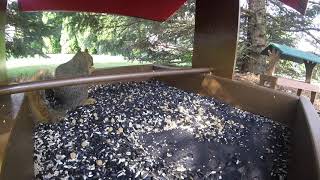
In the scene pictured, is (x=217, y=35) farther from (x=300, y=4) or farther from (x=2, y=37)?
(x=2, y=37)

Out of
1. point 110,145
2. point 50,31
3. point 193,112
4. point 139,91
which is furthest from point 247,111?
point 50,31

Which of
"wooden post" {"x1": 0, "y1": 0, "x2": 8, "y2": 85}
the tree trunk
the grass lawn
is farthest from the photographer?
the grass lawn

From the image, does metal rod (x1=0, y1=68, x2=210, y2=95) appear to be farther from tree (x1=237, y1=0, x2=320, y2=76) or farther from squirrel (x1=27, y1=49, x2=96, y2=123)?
tree (x1=237, y1=0, x2=320, y2=76)

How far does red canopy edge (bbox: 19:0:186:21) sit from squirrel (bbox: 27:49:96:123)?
29.8 inches

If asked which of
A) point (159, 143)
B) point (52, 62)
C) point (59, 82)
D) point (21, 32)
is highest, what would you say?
point (21, 32)

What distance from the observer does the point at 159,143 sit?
165 centimetres

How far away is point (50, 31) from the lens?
4730 mm

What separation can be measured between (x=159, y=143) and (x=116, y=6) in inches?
60.2

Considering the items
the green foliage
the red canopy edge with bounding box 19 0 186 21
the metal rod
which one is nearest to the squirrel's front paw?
the metal rod

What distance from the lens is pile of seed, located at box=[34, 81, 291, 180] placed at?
139 cm

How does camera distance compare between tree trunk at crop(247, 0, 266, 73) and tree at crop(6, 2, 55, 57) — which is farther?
tree trunk at crop(247, 0, 266, 73)

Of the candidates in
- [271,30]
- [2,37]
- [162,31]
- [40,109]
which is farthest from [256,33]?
[2,37]

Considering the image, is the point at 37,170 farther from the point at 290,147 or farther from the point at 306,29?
Result: the point at 306,29

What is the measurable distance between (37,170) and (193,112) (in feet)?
3.47
